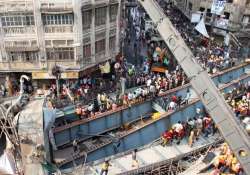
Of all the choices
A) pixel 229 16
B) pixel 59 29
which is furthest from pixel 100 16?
pixel 229 16

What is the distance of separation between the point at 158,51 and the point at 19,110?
2152 cm

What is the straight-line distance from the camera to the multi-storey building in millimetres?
26703

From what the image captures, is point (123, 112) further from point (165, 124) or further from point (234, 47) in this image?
point (234, 47)

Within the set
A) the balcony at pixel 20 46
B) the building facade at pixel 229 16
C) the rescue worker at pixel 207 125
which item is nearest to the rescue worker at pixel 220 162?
the rescue worker at pixel 207 125

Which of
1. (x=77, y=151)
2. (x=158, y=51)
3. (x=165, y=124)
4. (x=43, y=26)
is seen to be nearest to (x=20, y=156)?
(x=77, y=151)

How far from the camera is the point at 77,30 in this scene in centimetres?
2783

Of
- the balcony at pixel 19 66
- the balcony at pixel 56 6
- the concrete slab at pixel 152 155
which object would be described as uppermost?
the balcony at pixel 56 6

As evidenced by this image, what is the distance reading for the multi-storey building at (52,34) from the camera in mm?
26703

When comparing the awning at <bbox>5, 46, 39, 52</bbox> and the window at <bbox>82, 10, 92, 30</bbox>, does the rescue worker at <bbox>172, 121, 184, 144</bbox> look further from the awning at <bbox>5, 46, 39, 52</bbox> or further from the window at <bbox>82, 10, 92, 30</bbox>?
the awning at <bbox>5, 46, 39, 52</bbox>

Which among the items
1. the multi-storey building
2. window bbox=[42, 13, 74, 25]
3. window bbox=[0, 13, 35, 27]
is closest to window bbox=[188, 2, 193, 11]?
the multi-storey building

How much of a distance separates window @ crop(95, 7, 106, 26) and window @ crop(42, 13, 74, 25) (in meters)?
2.45

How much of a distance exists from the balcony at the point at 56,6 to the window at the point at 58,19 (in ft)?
2.02

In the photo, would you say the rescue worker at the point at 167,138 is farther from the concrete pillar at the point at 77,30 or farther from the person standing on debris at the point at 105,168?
the concrete pillar at the point at 77,30

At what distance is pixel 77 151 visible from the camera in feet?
73.3
